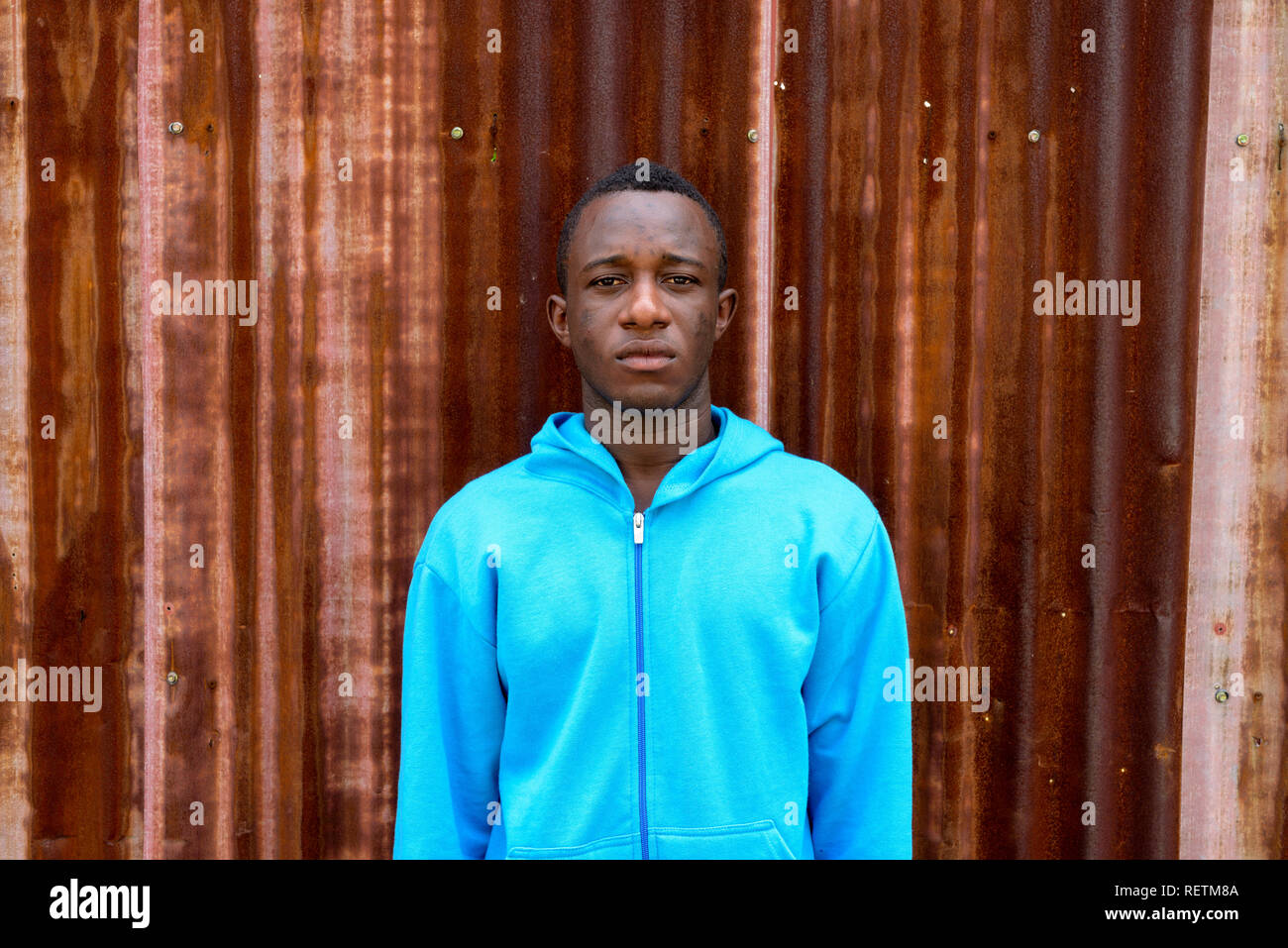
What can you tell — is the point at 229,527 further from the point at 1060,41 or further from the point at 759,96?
the point at 1060,41

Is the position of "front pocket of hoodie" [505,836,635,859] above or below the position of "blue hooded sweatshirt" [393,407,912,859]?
below

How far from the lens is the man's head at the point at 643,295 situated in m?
1.86

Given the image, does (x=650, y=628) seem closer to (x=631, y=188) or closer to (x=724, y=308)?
(x=724, y=308)

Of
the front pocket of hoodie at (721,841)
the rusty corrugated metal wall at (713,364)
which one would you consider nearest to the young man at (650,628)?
the front pocket of hoodie at (721,841)

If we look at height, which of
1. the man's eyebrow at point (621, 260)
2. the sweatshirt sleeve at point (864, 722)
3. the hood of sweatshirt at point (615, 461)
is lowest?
the sweatshirt sleeve at point (864, 722)

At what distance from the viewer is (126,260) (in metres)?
2.49

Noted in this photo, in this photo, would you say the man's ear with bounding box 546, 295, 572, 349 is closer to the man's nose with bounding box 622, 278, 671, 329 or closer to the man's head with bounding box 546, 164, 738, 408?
the man's head with bounding box 546, 164, 738, 408

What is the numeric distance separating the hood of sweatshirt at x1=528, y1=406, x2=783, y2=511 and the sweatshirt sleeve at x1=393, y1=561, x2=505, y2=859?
38 centimetres

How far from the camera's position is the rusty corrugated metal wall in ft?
8.02

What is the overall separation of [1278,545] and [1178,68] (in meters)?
1.41

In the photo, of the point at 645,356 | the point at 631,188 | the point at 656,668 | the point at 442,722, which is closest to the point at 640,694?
the point at 656,668

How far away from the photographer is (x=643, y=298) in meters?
1.84

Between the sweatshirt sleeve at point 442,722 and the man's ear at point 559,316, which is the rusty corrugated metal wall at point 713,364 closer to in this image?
the man's ear at point 559,316

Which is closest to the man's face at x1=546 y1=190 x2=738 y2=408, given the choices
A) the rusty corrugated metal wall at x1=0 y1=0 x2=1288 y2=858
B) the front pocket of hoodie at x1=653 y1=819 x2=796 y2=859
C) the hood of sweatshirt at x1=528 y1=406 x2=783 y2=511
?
the hood of sweatshirt at x1=528 y1=406 x2=783 y2=511
